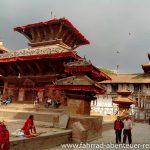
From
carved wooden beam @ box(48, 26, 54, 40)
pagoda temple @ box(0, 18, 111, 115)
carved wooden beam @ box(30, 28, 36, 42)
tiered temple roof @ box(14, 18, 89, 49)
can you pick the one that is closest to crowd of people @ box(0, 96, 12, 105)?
pagoda temple @ box(0, 18, 111, 115)

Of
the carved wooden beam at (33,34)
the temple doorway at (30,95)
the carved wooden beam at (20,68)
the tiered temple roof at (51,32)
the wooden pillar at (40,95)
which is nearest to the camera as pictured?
the wooden pillar at (40,95)

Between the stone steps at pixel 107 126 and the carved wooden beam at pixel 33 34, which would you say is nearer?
the stone steps at pixel 107 126

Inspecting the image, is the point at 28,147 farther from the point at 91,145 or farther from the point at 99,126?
the point at 99,126

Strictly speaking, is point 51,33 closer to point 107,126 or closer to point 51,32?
point 51,32

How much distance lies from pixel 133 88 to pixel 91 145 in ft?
108

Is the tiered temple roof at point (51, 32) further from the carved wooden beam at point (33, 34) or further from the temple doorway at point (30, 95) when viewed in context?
the temple doorway at point (30, 95)

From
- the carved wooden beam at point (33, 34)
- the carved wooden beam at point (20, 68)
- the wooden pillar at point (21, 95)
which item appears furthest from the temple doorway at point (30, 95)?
the carved wooden beam at point (33, 34)

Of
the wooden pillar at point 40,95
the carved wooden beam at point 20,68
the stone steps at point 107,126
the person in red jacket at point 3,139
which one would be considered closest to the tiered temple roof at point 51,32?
the carved wooden beam at point 20,68

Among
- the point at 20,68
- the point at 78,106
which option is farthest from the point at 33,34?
the point at 78,106

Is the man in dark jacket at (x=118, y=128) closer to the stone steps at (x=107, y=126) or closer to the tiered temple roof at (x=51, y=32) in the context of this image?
the stone steps at (x=107, y=126)

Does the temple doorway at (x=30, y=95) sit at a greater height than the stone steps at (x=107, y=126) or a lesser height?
greater

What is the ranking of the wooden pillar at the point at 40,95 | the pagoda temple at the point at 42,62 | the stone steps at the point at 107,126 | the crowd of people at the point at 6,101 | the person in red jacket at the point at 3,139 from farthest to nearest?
the crowd of people at the point at 6,101 → the wooden pillar at the point at 40,95 → the pagoda temple at the point at 42,62 → the stone steps at the point at 107,126 → the person in red jacket at the point at 3,139

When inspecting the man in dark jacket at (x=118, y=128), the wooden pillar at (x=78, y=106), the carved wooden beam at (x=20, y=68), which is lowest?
the man in dark jacket at (x=118, y=128)

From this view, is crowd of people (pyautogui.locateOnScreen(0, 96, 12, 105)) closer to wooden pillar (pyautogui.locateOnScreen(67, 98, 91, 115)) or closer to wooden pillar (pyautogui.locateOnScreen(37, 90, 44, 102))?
wooden pillar (pyautogui.locateOnScreen(37, 90, 44, 102))
